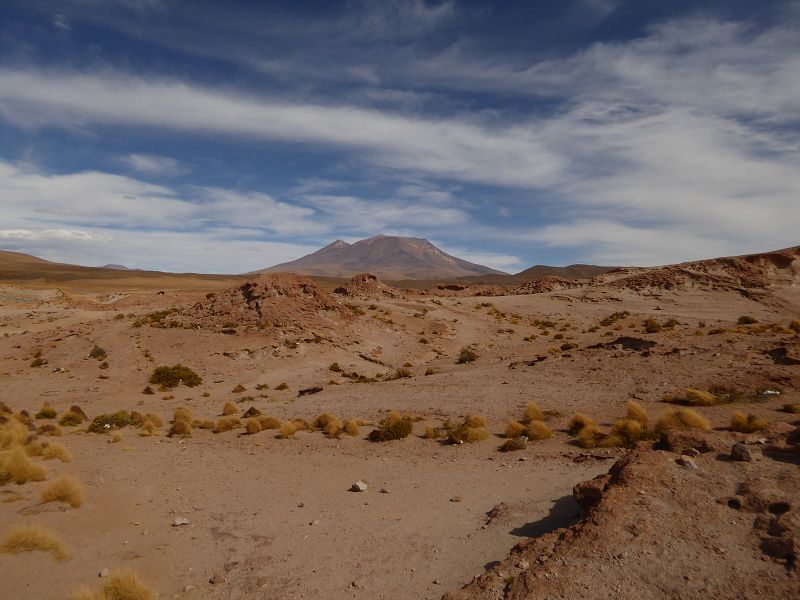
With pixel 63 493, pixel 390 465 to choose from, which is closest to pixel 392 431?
pixel 390 465

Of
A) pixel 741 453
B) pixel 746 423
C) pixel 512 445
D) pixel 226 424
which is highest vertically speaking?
pixel 741 453

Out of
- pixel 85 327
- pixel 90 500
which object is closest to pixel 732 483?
pixel 90 500

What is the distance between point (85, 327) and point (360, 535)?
95.5ft

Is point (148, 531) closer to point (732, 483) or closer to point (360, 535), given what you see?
point (360, 535)

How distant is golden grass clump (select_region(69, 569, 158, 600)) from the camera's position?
225 inches

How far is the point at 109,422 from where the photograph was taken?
15859mm

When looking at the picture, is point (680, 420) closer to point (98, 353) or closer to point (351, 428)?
point (351, 428)

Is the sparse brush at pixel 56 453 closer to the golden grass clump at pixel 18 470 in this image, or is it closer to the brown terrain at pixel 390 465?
the brown terrain at pixel 390 465

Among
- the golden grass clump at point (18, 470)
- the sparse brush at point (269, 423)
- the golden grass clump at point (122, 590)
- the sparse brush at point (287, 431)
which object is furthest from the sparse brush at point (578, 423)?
the golden grass clump at point (18, 470)

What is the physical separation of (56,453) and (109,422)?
4.33m

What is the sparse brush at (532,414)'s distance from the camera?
13.9 m

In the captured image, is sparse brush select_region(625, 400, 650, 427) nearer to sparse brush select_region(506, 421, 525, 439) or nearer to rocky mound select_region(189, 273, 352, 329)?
sparse brush select_region(506, 421, 525, 439)

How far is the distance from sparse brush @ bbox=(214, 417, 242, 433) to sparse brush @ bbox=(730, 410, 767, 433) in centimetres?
1399

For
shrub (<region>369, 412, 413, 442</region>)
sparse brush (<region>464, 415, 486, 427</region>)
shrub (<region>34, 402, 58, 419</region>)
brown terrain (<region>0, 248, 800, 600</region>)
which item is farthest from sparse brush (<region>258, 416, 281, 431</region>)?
shrub (<region>34, 402, 58, 419</region>)
